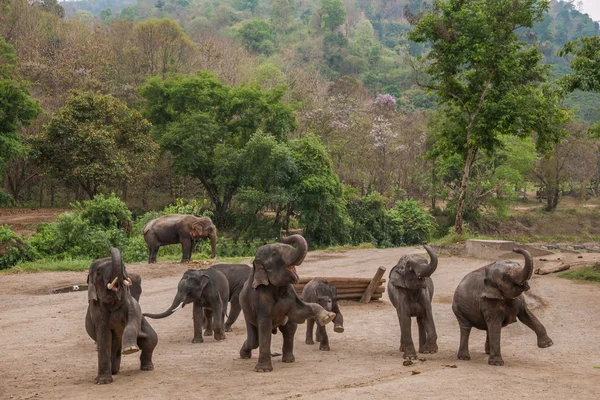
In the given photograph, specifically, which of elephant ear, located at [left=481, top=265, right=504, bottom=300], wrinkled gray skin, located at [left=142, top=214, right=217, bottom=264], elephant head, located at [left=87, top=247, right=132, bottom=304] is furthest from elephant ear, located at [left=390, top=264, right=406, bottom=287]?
wrinkled gray skin, located at [left=142, top=214, right=217, bottom=264]

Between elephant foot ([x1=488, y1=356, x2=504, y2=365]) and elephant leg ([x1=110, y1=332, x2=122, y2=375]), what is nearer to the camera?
elephant leg ([x1=110, y1=332, x2=122, y2=375])

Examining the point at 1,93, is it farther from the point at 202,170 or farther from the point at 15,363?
the point at 15,363

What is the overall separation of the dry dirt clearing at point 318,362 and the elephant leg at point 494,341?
167 mm

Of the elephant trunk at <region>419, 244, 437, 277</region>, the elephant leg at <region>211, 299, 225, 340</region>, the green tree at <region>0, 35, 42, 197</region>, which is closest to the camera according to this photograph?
the elephant trunk at <region>419, 244, 437, 277</region>

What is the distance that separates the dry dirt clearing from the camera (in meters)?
8.47

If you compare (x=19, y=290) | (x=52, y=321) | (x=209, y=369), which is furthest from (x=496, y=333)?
(x=19, y=290)

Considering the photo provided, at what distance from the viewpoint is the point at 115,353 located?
9.62m

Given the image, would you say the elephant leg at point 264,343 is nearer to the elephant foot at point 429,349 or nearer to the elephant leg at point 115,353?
the elephant leg at point 115,353

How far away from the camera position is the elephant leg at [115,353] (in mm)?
9434

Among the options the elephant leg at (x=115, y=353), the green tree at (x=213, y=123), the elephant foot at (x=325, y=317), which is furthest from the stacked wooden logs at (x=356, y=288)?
the green tree at (x=213, y=123)

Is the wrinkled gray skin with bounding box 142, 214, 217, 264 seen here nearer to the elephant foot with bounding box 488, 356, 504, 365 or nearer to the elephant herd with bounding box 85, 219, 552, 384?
the elephant herd with bounding box 85, 219, 552, 384

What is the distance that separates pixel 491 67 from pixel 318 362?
18868mm

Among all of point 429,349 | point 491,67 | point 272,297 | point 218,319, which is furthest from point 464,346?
point 491,67

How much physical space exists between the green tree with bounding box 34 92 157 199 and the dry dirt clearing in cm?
1954
